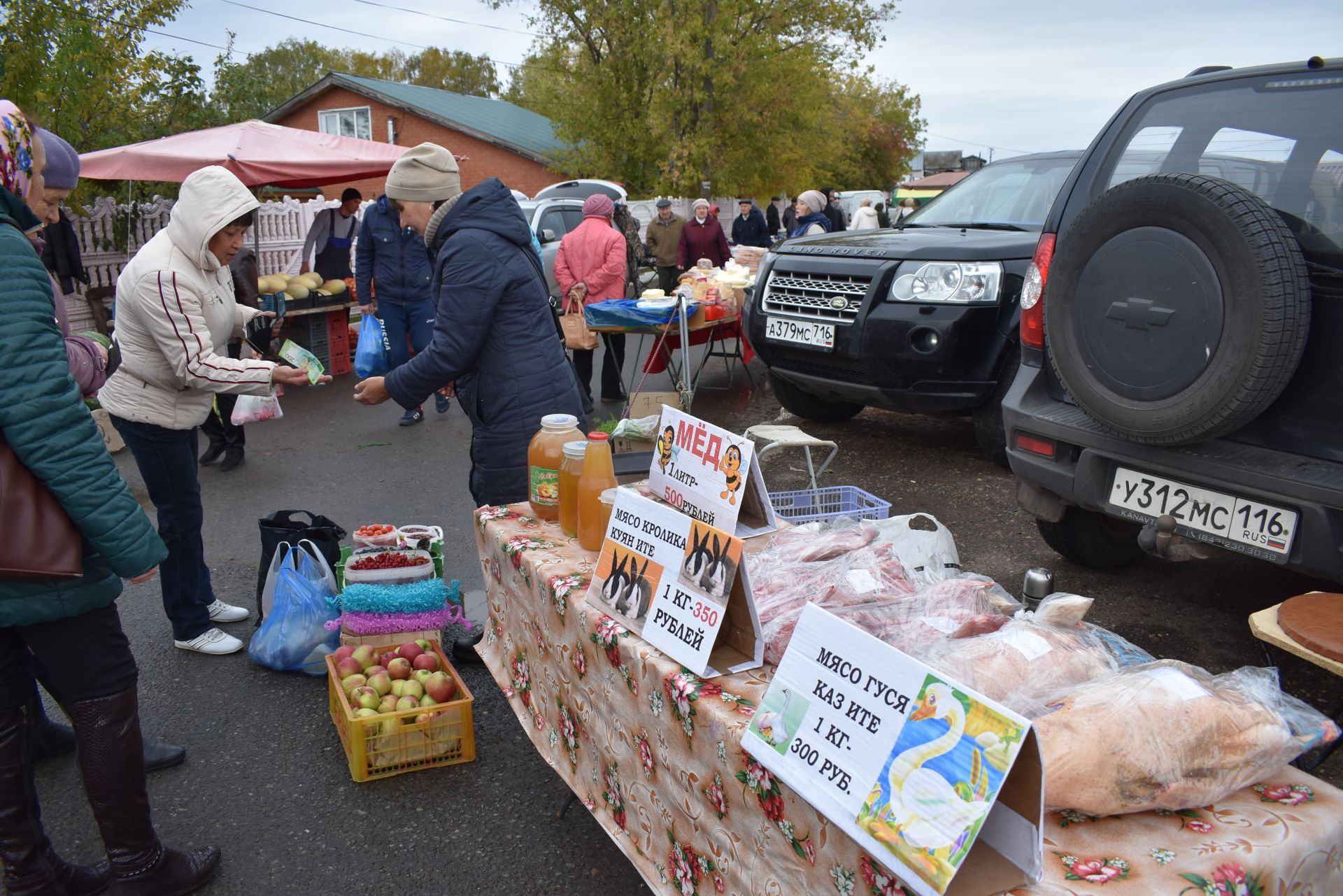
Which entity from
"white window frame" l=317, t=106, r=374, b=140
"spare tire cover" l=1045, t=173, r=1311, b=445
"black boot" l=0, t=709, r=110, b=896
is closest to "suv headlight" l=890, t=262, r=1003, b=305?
"spare tire cover" l=1045, t=173, r=1311, b=445

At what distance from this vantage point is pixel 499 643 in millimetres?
3254

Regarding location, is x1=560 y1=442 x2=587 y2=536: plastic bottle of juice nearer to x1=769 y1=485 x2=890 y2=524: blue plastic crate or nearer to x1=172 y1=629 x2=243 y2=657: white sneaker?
x1=769 y1=485 x2=890 y2=524: blue plastic crate

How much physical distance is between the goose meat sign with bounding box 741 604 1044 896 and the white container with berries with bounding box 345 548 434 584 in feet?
8.19

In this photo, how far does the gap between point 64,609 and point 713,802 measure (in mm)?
1676

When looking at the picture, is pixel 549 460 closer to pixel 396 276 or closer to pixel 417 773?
pixel 417 773

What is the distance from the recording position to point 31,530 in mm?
2164

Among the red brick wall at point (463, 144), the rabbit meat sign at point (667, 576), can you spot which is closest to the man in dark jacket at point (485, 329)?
the rabbit meat sign at point (667, 576)

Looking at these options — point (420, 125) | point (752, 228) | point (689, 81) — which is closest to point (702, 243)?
point (752, 228)

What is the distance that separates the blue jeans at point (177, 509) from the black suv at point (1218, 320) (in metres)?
3.36

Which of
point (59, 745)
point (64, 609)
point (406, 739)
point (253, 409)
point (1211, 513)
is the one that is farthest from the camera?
point (253, 409)

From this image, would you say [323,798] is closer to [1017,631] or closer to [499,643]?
[499,643]

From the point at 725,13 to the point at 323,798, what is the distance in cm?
2742

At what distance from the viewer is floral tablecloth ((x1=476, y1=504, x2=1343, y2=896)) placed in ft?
4.45

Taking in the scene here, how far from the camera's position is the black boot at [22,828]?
234 centimetres
